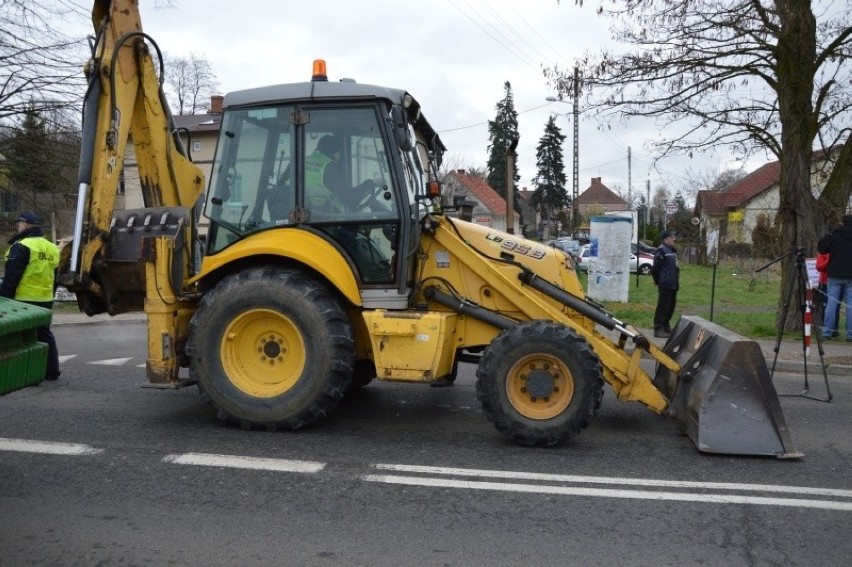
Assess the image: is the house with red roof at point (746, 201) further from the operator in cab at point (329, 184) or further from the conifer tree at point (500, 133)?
the conifer tree at point (500, 133)

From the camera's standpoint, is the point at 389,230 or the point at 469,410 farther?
the point at 469,410

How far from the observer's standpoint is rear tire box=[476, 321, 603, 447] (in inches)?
233

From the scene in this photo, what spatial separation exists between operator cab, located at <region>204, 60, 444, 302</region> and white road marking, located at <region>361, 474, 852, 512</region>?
175 cm

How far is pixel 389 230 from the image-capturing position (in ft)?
21.2

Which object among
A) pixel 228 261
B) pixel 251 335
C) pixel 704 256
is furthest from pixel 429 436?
pixel 704 256

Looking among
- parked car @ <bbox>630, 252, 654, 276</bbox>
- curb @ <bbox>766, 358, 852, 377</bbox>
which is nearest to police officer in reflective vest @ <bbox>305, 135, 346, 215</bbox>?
curb @ <bbox>766, 358, 852, 377</bbox>

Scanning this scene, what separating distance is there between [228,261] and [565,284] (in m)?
2.84

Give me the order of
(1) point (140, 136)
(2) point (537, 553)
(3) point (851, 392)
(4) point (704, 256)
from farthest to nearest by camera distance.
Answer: (4) point (704, 256), (3) point (851, 392), (1) point (140, 136), (2) point (537, 553)

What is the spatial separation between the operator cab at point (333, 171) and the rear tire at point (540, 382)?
3.58 feet

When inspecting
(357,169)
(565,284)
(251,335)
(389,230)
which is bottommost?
(251,335)

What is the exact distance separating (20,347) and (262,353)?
6.63ft

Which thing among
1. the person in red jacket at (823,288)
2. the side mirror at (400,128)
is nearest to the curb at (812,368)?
the person in red jacket at (823,288)

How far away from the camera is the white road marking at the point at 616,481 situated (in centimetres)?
525

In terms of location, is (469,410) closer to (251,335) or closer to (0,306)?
(251,335)
